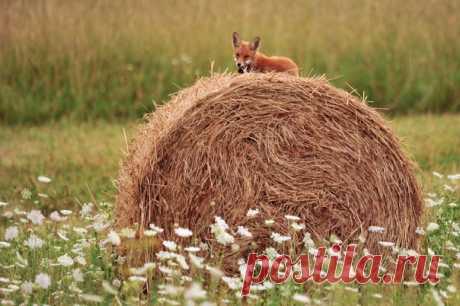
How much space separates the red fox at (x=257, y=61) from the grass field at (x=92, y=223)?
3.87 ft

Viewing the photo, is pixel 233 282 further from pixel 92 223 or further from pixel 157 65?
pixel 157 65

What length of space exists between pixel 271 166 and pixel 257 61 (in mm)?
1477

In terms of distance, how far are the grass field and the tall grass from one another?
64cm

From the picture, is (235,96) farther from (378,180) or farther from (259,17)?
(259,17)

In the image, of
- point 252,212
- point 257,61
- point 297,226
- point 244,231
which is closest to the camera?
point 244,231

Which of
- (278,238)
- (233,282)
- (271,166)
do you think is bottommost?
(233,282)

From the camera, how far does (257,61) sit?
25.9 ft

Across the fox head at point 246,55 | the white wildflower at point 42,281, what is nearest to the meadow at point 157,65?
the fox head at point 246,55

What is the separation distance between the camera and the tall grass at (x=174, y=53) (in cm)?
1441

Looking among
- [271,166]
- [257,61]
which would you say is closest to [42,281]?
[271,166]

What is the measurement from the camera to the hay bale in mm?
6578

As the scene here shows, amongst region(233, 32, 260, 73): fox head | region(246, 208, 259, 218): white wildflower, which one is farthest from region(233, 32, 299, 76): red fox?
region(246, 208, 259, 218): white wildflower

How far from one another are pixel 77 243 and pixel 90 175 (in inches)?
154

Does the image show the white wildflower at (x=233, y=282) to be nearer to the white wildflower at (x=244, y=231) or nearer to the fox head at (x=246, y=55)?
the white wildflower at (x=244, y=231)
